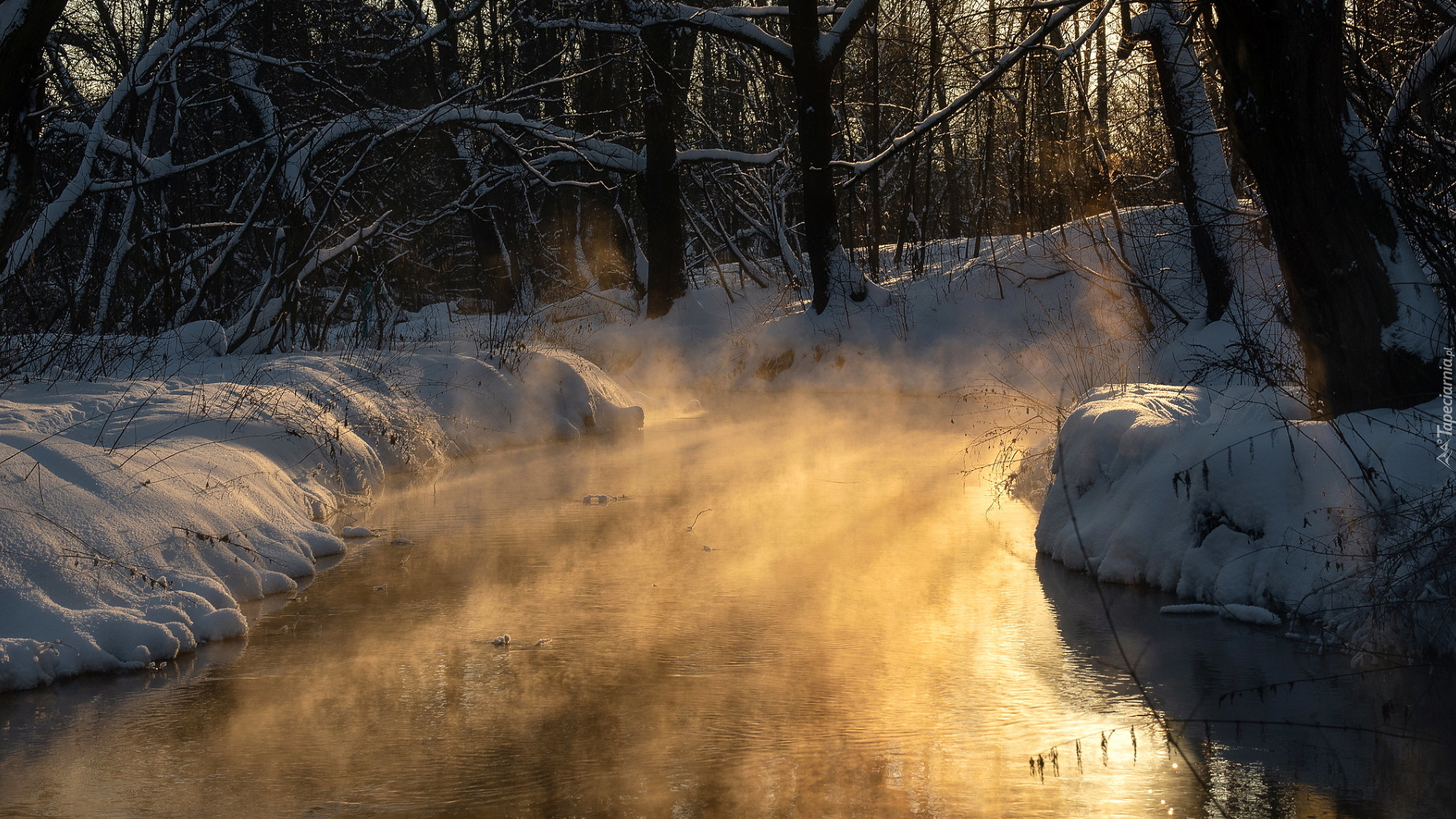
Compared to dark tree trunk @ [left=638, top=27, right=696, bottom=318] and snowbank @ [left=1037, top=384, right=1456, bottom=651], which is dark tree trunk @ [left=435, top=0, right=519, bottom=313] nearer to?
dark tree trunk @ [left=638, top=27, right=696, bottom=318]

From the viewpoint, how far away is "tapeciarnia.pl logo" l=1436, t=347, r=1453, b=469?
486cm

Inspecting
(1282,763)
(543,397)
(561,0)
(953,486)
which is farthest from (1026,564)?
(561,0)

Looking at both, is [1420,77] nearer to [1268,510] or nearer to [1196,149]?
[1268,510]

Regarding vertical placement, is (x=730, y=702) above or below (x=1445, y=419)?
below

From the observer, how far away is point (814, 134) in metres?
15.5

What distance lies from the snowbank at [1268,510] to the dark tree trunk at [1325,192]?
0.22 metres

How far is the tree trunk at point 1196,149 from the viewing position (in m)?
10.6

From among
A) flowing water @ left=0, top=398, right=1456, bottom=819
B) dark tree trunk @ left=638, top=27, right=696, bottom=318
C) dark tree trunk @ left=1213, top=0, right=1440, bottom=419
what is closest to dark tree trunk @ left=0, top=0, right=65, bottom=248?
flowing water @ left=0, top=398, right=1456, bottom=819

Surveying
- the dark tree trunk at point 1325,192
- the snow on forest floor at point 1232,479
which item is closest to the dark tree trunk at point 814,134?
the snow on forest floor at point 1232,479

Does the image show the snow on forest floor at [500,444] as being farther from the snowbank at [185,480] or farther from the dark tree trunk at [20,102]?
the dark tree trunk at [20,102]

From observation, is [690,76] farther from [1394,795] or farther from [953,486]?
[1394,795]

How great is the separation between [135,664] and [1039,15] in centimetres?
810

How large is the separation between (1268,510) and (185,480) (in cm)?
556

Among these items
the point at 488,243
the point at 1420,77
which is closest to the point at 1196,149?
the point at 1420,77
